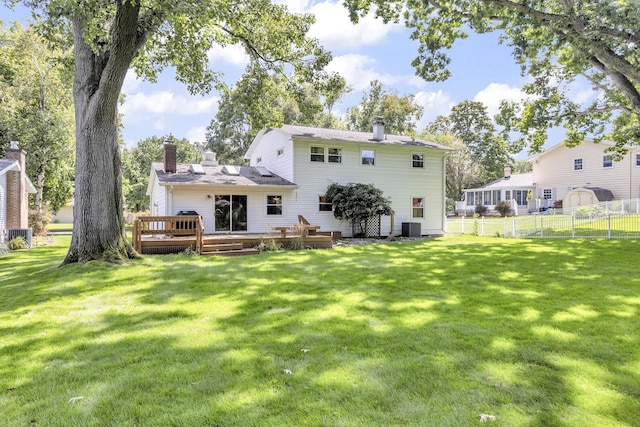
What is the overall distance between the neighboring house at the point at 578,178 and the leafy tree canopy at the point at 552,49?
9.26 m

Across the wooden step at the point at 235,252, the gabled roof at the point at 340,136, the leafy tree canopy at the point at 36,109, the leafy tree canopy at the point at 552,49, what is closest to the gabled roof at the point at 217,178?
the gabled roof at the point at 340,136

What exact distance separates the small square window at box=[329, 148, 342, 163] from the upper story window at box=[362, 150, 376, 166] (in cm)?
141

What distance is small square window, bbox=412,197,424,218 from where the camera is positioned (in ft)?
68.1

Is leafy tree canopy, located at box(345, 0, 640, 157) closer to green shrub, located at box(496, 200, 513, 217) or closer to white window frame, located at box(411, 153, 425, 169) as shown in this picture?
white window frame, located at box(411, 153, 425, 169)

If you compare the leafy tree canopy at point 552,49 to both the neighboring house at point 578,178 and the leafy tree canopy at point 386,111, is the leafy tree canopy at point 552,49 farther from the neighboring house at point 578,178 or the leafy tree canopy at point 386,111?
the leafy tree canopy at point 386,111

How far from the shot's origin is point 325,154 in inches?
735

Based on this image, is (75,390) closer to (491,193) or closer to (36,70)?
(36,70)

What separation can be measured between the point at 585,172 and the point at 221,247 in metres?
31.2

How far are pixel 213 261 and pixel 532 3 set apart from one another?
43.9 ft

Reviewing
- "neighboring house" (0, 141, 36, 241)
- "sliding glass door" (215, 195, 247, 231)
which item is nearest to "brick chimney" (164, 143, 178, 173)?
"sliding glass door" (215, 195, 247, 231)

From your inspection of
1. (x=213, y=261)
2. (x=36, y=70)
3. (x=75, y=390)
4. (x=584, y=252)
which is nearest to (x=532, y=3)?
(x=584, y=252)

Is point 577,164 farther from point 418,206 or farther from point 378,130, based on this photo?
point 378,130

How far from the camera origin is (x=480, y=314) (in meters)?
5.27

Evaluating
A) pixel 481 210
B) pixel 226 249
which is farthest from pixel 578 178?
pixel 226 249
